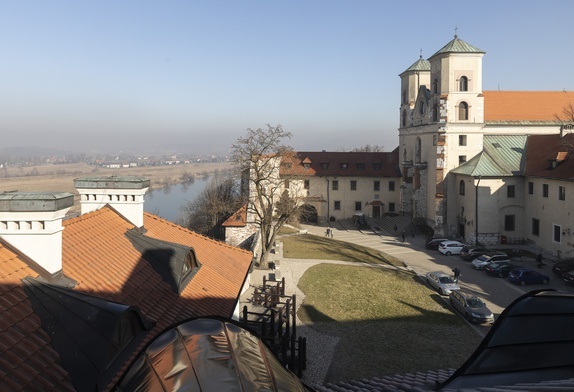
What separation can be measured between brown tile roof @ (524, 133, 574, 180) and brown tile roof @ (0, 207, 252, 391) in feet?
84.9

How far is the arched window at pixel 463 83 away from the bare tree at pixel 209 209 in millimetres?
20906

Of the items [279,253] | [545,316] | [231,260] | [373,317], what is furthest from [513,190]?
[545,316]

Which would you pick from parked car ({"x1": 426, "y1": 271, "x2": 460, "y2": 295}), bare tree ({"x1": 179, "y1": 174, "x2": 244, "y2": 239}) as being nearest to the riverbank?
bare tree ({"x1": 179, "y1": 174, "x2": 244, "y2": 239})

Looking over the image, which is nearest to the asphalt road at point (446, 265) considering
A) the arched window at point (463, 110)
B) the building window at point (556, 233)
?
the building window at point (556, 233)

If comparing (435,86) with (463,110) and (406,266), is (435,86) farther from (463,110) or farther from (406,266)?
(406,266)

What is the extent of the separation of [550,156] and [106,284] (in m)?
33.5

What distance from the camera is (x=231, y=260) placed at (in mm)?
12797

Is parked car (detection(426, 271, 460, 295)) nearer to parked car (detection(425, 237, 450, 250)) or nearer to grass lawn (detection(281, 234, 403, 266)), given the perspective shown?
grass lawn (detection(281, 234, 403, 266))

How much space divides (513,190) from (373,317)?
21.2 meters

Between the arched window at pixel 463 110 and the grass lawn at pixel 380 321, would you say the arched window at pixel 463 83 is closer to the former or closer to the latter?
the arched window at pixel 463 110

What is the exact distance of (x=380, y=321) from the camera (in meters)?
18.9

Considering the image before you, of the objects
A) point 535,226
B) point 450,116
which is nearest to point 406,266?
point 535,226

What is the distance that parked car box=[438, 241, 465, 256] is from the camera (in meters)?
32.4

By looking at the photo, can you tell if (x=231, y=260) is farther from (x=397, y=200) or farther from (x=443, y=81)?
(x=397, y=200)
